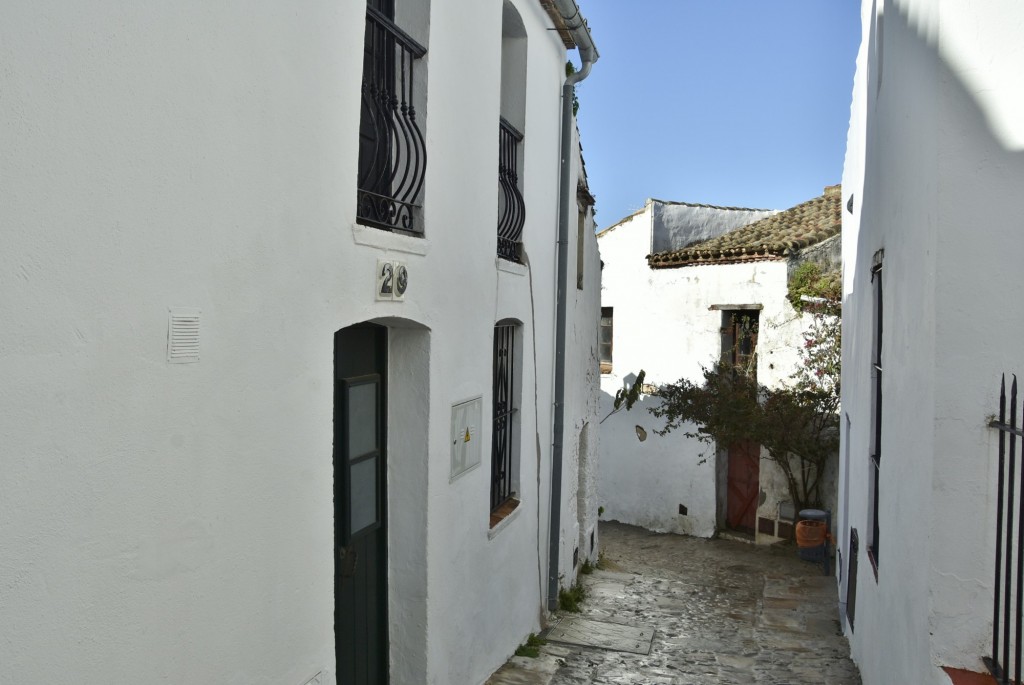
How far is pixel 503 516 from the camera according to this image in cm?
664

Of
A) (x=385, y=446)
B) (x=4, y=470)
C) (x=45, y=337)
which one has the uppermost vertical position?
(x=45, y=337)

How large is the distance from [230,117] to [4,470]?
58.1 inches

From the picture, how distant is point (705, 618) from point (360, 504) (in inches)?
237

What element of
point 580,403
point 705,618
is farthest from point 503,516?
point 705,618

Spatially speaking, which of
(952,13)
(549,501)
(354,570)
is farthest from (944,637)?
(549,501)

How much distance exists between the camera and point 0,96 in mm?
2172

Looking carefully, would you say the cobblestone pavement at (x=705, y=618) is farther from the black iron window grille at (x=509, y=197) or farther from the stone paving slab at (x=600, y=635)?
the black iron window grille at (x=509, y=197)

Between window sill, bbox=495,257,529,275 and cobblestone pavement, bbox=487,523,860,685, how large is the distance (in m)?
3.13

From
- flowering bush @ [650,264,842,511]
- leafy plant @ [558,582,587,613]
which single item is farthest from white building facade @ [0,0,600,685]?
flowering bush @ [650,264,842,511]

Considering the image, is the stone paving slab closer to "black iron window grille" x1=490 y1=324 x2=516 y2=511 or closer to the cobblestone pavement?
the cobblestone pavement

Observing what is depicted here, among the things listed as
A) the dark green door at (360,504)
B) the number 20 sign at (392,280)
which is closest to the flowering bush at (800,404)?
the dark green door at (360,504)

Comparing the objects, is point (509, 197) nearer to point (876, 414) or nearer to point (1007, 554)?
point (876, 414)

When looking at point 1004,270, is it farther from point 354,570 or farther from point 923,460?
point 354,570

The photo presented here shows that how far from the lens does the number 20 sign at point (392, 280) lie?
4.27 metres
